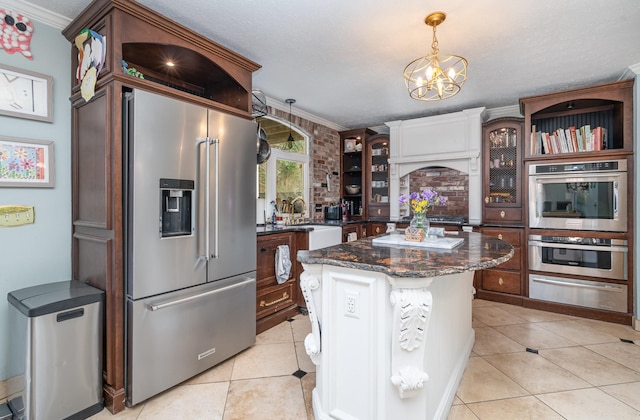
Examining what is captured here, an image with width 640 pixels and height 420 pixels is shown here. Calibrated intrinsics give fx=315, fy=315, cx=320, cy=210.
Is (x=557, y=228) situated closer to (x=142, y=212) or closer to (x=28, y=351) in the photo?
(x=142, y=212)

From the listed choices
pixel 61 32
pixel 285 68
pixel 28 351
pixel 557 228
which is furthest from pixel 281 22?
pixel 557 228

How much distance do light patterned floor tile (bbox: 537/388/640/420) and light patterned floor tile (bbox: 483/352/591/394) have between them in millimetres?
64

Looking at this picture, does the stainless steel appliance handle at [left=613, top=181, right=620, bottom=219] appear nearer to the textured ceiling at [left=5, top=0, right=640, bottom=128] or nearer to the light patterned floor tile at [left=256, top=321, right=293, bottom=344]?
the textured ceiling at [left=5, top=0, right=640, bottom=128]

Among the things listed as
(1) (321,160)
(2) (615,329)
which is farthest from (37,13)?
(2) (615,329)

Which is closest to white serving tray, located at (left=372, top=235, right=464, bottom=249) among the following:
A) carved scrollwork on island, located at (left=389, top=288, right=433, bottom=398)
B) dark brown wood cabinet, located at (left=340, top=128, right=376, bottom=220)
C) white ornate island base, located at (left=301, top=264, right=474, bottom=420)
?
white ornate island base, located at (left=301, top=264, right=474, bottom=420)

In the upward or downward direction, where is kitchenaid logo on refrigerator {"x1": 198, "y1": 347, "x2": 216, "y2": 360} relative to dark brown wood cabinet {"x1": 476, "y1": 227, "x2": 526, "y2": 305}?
downward

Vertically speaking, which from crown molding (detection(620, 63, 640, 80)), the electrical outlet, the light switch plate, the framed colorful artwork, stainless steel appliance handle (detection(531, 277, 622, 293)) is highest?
crown molding (detection(620, 63, 640, 80))

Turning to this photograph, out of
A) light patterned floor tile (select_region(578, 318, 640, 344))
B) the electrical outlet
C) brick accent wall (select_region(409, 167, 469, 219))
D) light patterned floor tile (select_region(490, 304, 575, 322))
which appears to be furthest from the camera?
brick accent wall (select_region(409, 167, 469, 219))

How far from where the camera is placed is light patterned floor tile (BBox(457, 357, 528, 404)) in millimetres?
2025

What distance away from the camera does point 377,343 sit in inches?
60.4

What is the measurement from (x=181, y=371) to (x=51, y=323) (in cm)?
81

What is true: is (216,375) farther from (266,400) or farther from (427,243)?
(427,243)

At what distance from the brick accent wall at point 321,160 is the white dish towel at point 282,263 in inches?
58.3

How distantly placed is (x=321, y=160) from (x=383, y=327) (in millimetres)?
3658
